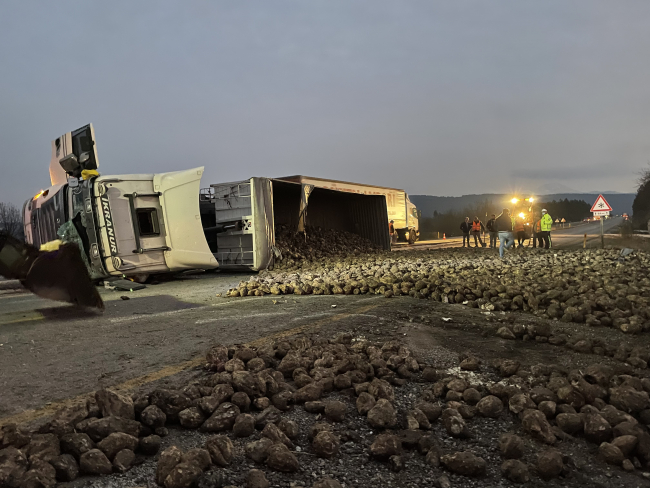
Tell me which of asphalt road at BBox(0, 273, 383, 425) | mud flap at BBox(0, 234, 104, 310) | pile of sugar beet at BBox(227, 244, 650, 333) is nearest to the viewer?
asphalt road at BBox(0, 273, 383, 425)

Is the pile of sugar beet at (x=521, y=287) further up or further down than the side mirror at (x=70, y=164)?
further down

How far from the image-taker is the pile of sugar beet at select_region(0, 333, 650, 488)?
2137 mm

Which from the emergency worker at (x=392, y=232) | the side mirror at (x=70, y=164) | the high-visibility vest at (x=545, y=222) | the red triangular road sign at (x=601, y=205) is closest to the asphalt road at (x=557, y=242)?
the emergency worker at (x=392, y=232)

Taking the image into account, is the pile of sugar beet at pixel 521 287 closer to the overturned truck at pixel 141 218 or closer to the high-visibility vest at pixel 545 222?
the overturned truck at pixel 141 218

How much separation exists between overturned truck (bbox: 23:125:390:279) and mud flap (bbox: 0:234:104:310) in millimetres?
2347

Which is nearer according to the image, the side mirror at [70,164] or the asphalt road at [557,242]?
the side mirror at [70,164]

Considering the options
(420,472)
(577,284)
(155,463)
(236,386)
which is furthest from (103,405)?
(577,284)

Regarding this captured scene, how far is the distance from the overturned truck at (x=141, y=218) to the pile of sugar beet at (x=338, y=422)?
718 cm

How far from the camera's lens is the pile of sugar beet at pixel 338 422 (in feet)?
7.01

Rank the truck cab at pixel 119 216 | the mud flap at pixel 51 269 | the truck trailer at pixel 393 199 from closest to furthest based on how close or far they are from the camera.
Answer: the mud flap at pixel 51 269 < the truck cab at pixel 119 216 < the truck trailer at pixel 393 199

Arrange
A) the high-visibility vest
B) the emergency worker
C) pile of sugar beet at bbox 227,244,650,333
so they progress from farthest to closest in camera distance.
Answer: the emergency worker → the high-visibility vest → pile of sugar beet at bbox 227,244,650,333

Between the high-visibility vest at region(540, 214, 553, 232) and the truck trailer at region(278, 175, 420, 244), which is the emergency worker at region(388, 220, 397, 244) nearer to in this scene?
the truck trailer at region(278, 175, 420, 244)

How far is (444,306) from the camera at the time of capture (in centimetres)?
626

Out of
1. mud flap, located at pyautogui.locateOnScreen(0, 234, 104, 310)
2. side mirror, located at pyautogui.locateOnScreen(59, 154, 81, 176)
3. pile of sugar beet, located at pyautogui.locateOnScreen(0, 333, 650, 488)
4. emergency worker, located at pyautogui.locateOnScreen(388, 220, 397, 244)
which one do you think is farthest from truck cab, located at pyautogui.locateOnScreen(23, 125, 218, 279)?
emergency worker, located at pyautogui.locateOnScreen(388, 220, 397, 244)
